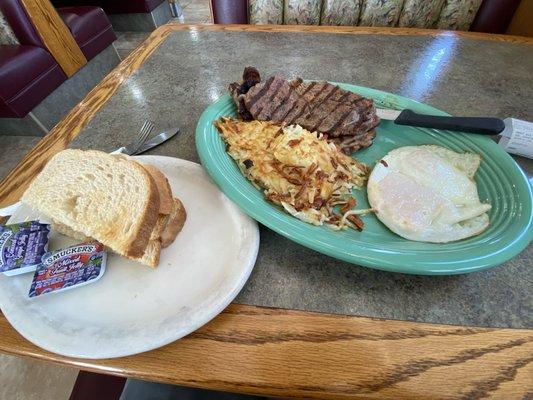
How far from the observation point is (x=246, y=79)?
122cm

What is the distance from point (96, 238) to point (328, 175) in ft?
2.33

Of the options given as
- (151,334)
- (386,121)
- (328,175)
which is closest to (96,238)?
(151,334)

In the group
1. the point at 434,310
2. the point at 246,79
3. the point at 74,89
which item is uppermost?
the point at 246,79

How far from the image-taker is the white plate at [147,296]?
0.61 metres

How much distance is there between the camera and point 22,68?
2.56 m

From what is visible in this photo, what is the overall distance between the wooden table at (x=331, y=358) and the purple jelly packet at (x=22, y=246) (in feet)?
0.44

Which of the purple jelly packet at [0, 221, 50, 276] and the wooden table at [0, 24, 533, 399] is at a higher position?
the purple jelly packet at [0, 221, 50, 276]

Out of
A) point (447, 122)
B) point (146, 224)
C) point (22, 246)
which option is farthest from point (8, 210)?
point (447, 122)

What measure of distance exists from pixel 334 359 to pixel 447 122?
2.93 ft

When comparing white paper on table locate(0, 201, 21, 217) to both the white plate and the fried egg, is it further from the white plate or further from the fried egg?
the fried egg

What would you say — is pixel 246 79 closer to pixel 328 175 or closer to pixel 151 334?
pixel 328 175

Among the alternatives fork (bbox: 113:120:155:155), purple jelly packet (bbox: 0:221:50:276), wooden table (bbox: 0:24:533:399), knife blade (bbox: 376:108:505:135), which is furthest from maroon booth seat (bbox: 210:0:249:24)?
wooden table (bbox: 0:24:533:399)

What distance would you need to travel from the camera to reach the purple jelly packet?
2.32ft

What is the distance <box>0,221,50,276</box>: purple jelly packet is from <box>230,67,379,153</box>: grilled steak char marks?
78 centimetres
